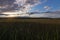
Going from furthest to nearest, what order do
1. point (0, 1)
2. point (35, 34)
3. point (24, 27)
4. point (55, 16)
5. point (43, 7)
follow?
point (35, 34) < point (24, 27) < point (0, 1) < point (43, 7) < point (55, 16)

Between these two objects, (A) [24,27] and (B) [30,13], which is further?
(A) [24,27]

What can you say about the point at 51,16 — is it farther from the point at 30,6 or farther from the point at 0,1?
the point at 0,1

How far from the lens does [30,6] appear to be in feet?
6.48

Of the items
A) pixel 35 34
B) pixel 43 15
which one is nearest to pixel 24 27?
pixel 35 34

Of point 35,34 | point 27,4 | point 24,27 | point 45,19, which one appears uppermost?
point 27,4

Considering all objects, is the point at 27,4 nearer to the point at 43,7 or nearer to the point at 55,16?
the point at 43,7

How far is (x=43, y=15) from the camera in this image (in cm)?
179

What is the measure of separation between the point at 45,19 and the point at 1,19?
508 mm

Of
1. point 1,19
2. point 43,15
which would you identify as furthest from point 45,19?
point 1,19

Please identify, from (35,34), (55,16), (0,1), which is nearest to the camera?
(55,16)

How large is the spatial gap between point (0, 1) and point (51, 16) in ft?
2.48

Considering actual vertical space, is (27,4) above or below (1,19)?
above

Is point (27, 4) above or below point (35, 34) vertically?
above

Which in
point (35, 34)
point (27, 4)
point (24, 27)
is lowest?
point (35, 34)
